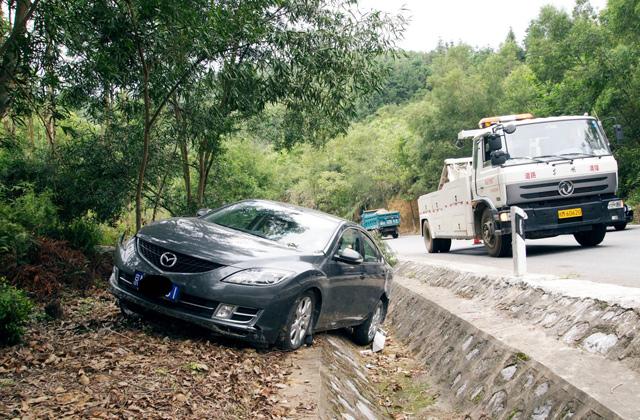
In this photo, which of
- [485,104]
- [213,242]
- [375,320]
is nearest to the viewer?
[213,242]

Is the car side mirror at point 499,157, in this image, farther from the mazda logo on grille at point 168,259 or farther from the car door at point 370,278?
the mazda logo on grille at point 168,259

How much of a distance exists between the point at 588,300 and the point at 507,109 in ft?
126

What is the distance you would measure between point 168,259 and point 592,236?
1087cm

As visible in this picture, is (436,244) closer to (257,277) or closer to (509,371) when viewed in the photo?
(509,371)

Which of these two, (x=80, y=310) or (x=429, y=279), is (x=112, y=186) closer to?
(x=80, y=310)

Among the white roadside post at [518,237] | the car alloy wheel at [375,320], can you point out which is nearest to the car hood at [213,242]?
the car alloy wheel at [375,320]

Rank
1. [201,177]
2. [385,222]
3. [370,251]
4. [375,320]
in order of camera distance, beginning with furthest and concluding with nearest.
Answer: [385,222] < [201,177] < [375,320] < [370,251]

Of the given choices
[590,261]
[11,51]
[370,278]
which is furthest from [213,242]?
[590,261]

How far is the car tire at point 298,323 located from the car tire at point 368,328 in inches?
79.4

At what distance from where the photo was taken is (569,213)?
12.5m

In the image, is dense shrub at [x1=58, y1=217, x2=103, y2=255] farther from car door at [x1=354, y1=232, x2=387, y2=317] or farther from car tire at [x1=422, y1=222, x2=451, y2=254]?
car tire at [x1=422, y1=222, x2=451, y2=254]

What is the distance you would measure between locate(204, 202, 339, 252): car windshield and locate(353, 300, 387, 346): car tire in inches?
66.7

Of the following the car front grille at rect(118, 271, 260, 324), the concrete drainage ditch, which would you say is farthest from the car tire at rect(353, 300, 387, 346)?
the car front grille at rect(118, 271, 260, 324)

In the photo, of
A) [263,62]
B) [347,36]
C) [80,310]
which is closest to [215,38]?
[263,62]
